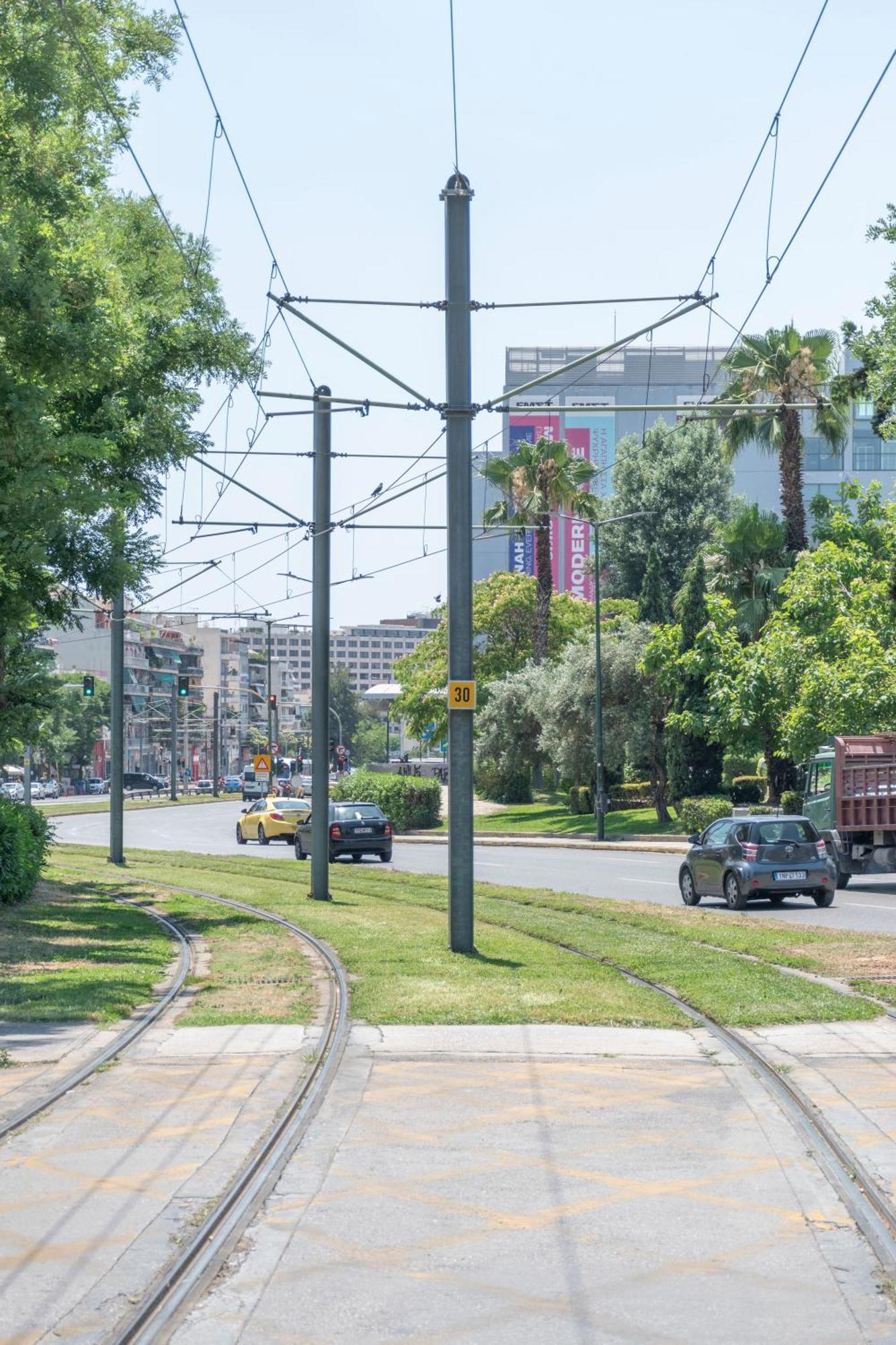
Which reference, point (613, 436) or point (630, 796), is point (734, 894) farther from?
point (613, 436)

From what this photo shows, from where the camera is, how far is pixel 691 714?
53.4 metres

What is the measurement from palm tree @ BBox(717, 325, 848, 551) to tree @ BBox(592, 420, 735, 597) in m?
30.9

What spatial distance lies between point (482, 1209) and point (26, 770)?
54.3 meters

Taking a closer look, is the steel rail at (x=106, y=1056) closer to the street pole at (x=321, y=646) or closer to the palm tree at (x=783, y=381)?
the street pole at (x=321, y=646)

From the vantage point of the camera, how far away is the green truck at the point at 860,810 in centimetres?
Result: 3084

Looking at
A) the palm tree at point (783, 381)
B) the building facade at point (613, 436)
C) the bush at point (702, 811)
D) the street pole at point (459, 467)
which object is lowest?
the bush at point (702, 811)

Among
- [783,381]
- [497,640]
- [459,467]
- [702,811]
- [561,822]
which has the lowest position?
[561,822]

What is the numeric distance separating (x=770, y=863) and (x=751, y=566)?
2841 centimetres

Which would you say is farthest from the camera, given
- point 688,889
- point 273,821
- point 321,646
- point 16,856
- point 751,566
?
point 751,566

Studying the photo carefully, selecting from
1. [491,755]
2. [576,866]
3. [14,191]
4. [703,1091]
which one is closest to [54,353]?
[14,191]

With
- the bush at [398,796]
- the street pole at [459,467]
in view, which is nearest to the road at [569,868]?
the bush at [398,796]

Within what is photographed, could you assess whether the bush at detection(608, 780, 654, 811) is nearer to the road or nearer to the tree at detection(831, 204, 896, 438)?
the road

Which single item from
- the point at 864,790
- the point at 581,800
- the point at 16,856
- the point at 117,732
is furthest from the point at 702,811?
the point at 16,856

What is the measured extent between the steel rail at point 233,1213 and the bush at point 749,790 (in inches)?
1824
